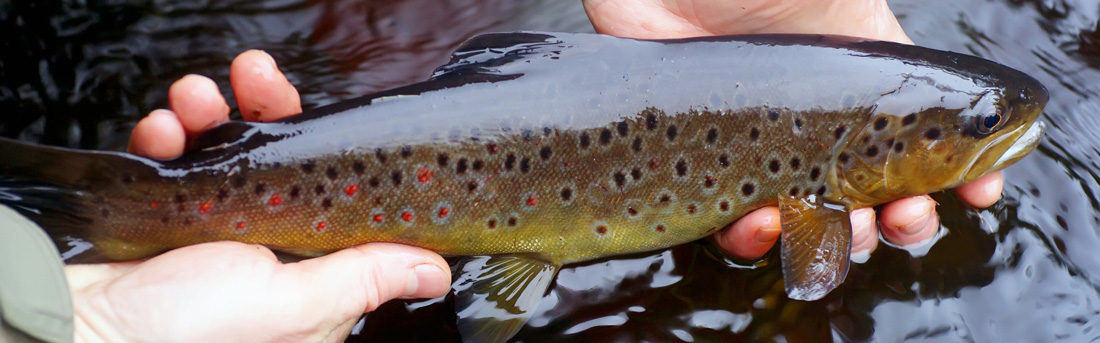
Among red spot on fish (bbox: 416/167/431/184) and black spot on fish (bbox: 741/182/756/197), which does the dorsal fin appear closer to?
red spot on fish (bbox: 416/167/431/184)

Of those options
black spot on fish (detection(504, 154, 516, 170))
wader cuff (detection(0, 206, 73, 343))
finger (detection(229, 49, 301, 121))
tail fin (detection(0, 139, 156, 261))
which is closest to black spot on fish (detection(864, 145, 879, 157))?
black spot on fish (detection(504, 154, 516, 170))

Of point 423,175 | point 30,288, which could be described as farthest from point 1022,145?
point 30,288

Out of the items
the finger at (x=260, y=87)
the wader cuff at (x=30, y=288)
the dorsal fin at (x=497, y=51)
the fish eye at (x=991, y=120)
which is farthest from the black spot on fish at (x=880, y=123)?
the wader cuff at (x=30, y=288)

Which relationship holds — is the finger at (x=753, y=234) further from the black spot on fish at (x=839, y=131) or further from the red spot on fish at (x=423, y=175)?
the red spot on fish at (x=423, y=175)

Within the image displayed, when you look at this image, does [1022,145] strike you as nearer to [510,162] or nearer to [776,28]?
[776,28]

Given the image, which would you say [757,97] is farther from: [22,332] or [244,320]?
[22,332]

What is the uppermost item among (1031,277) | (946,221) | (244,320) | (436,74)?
(436,74)

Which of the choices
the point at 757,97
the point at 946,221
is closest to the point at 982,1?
the point at 946,221
